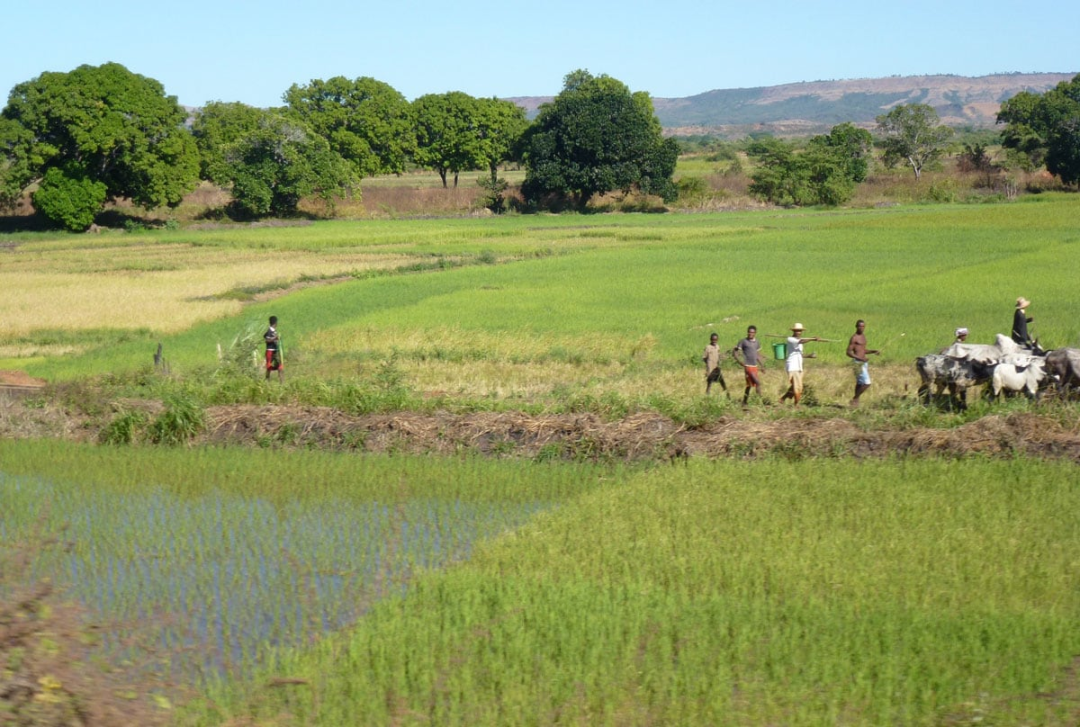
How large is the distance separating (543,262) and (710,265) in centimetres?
543

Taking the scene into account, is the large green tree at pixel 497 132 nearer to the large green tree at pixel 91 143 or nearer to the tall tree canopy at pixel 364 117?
the tall tree canopy at pixel 364 117

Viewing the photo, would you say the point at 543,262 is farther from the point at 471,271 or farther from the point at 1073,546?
the point at 1073,546

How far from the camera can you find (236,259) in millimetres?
41500

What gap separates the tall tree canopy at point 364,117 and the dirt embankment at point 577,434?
58622 mm

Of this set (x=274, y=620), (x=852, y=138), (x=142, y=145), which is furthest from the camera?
(x=852, y=138)

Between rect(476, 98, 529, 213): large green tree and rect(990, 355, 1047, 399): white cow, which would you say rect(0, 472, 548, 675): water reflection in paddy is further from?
rect(476, 98, 529, 213): large green tree

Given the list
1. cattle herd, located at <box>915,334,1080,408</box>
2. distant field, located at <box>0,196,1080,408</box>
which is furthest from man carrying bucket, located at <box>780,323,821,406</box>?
distant field, located at <box>0,196,1080,408</box>

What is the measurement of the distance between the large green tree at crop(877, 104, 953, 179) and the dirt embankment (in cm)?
6760

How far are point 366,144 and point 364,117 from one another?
277 centimetres

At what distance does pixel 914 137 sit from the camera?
77.4 metres

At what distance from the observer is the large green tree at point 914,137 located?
3022 inches

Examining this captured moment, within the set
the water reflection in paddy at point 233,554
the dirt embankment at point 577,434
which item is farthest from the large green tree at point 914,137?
the water reflection in paddy at point 233,554

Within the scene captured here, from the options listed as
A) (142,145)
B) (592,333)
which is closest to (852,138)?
(142,145)

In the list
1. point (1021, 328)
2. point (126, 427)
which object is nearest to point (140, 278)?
point (126, 427)
